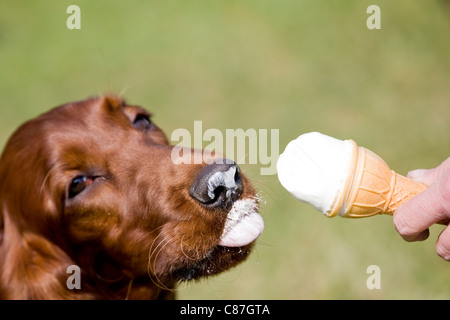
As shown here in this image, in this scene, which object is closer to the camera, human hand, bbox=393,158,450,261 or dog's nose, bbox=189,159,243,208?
human hand, bbox=393,158,450,261

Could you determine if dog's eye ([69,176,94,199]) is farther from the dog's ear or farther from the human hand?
the human hand

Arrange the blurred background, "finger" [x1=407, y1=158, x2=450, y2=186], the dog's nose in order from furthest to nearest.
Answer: the blurred background → the dog's nose → "finger" [x1=407, y1=158, x2=450, y2=186]

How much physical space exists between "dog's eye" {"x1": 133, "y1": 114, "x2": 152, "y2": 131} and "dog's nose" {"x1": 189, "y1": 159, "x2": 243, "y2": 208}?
906mm

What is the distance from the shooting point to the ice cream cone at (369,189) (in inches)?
76.9

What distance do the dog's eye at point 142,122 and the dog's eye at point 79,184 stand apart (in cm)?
57

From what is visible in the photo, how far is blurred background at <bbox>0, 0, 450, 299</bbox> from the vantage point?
439cm

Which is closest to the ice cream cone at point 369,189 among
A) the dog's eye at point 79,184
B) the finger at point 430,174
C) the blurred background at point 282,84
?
the finger at point 430,174

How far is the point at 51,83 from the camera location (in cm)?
745

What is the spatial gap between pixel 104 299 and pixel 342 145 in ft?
5.38

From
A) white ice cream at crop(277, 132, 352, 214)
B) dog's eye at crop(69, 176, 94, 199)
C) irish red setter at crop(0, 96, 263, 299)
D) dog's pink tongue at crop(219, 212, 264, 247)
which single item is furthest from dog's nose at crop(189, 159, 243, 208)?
dog's eye at crop(69, 176, 94, 199)

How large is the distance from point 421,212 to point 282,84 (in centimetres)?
459

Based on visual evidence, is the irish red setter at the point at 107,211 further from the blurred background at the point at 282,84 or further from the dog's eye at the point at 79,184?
the blurred background at the point at 282,84

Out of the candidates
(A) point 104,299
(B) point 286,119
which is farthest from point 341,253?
(A) point 104,299
